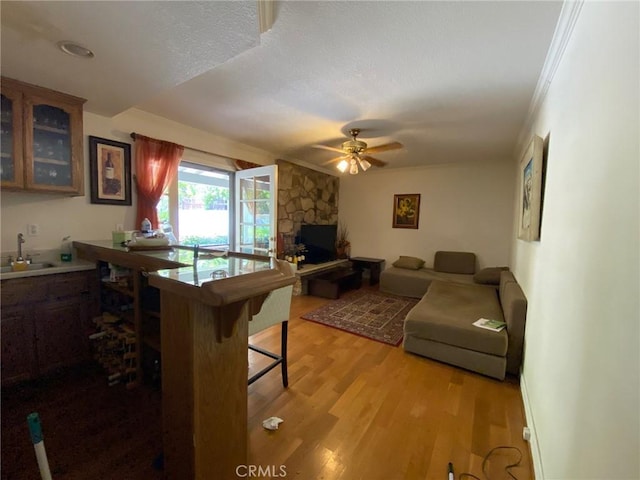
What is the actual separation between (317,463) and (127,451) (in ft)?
3.40

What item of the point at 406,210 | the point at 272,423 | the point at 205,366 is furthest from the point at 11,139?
the point at 406,210

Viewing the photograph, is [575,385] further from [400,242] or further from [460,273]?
[400,242]

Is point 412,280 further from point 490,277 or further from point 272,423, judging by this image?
point 272,423

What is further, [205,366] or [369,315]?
[369,315]

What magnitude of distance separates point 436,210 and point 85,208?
5146 mm

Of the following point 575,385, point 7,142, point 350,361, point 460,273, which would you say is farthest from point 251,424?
point 460,273

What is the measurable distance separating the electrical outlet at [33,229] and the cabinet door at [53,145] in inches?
16.6

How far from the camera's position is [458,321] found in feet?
8.02

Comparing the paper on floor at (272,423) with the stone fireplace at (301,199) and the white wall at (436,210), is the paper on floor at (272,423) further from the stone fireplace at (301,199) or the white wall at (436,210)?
the white wall at (436,210)

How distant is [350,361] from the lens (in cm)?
243

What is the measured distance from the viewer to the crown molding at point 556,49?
126cm

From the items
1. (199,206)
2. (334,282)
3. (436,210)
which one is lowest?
(334,282)

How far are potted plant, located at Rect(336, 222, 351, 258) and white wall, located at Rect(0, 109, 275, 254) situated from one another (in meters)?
3.51

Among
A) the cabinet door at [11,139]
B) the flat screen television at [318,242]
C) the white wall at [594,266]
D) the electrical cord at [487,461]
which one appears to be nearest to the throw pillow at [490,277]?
the flat screen television at [318,242]
